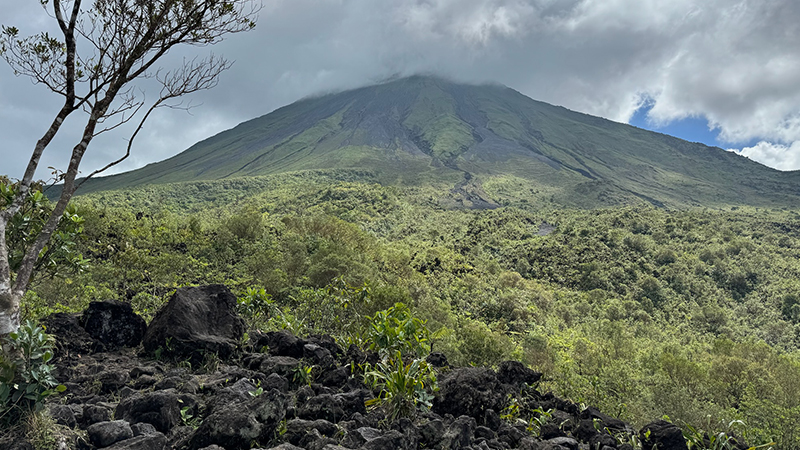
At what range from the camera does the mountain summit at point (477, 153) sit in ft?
323

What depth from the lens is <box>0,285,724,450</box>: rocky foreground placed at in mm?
3518

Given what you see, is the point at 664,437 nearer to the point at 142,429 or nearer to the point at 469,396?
the point at 469,396

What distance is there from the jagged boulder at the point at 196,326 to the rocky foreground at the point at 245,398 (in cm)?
2

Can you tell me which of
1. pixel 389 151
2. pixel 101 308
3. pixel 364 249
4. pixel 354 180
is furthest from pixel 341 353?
pixel 389 151

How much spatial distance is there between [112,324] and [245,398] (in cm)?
300

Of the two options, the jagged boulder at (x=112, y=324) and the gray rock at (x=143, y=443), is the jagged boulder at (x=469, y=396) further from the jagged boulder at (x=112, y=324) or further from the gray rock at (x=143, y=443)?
the jagged boulder at (x=112, y=324)

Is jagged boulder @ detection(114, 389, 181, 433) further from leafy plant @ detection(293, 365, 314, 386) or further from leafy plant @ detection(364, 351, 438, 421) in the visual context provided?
leafy plant @ detection(364, 351, 438, 421)

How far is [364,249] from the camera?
25.2 metres

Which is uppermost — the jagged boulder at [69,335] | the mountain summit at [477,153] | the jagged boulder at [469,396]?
the mountain summit at [477,153]

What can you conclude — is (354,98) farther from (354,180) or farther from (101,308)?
(101,308)

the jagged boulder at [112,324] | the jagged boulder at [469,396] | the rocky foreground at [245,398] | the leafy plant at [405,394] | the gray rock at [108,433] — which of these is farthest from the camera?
the jagged boulder at [112,324]

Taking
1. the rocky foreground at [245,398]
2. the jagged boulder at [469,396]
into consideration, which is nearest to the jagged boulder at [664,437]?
the rocky foreground at [245,398]

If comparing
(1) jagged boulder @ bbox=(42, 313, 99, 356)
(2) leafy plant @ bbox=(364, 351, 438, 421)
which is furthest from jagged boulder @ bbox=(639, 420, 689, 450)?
(1) jagged boulder @ bbox=(42, 313, 99, 356)

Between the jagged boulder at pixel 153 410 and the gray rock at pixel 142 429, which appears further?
the jagged boulder at pixel 153 410
